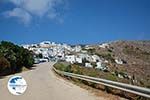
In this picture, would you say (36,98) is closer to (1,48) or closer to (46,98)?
(46,98)

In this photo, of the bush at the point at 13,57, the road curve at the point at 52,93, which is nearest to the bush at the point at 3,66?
the bush at the point at 13,57

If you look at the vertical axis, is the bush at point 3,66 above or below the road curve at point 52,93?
above

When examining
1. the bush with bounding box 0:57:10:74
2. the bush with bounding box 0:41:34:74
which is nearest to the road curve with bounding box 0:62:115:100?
the bush with bounding box 0:57:10:74

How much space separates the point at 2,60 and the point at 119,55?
137890 millimetres

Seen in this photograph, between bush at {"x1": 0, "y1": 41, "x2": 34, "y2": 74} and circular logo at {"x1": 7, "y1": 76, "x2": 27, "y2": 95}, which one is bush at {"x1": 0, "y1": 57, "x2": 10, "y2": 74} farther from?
circular logo at {"x1": 7, "y1": 76, "x2": 27, "y2": 95}

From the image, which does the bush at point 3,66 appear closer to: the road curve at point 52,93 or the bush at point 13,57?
the bush at point 13,57

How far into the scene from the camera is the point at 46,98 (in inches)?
567

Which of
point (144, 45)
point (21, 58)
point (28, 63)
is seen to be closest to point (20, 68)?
point (21, 58)

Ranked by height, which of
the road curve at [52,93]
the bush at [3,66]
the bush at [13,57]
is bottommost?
the road curve at [52,93]

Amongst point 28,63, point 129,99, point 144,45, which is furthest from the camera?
point 144,45

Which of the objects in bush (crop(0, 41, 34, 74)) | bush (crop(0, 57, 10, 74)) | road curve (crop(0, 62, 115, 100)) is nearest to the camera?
road curve (crop(0, 62, 115, 100))

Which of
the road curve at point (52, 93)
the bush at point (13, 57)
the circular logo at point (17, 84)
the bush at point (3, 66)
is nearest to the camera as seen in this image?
the circular logo at point (17, 84)

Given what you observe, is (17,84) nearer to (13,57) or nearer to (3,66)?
(3,66)

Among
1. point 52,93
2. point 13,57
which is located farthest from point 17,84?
point 13,57
